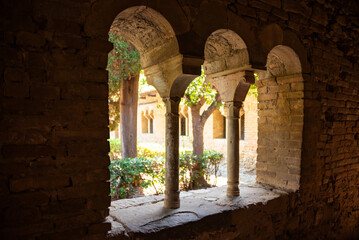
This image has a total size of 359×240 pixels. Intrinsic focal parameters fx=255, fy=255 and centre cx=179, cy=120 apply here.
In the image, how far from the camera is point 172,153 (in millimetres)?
2828

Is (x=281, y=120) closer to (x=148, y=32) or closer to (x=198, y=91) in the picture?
(x=148, y=32)

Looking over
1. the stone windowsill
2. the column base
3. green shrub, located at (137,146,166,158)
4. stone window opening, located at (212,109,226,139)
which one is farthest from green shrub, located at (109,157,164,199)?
stone window opening, located at (212,109,226,139)

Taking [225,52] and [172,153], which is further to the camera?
[225,52]

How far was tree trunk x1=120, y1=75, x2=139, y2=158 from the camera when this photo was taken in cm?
740

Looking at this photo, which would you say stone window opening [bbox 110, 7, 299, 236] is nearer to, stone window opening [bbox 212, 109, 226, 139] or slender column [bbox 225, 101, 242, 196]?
slender column [bbox 225, 101, 242, 196]

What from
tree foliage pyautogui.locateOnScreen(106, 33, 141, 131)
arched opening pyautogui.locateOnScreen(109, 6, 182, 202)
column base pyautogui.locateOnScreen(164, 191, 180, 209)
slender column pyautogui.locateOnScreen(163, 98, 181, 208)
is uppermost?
tree foliage pyautogui.locateOnScreen(106, 33, 141, 131)

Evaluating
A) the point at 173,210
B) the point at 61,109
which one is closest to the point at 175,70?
the point at 61,109

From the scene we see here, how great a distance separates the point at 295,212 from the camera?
3543 millimetres

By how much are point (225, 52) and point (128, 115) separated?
469 cm

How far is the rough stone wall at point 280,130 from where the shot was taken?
358 centimetres

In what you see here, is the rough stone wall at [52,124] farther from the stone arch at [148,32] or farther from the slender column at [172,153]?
the slender column at [172,153]

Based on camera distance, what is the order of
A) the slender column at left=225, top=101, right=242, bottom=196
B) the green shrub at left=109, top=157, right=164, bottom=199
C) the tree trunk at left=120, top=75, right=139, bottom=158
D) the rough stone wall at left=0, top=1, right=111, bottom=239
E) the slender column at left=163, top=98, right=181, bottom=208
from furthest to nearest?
the tree trunk at left=120, top=75, right=139, bottom=158 → the green shrub at left=109, top=157, right=164, bottom=199 → the slender column at left=225, top=101, right=242, bottom=196 → the slender column at left=163, top=98, right=181, bottom=208 → the rough stone wall at left=0, top=1, right=111, bottom=239

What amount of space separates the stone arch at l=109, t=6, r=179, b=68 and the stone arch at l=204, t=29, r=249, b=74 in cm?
64

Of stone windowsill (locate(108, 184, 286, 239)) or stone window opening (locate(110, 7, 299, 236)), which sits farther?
stone window opening (locate(110, 7, 299, 236))
